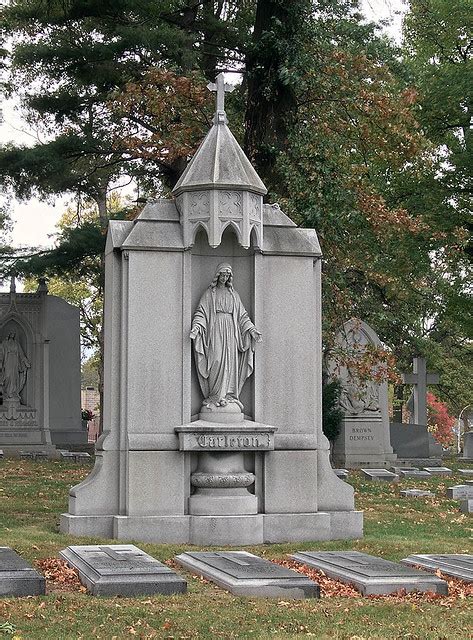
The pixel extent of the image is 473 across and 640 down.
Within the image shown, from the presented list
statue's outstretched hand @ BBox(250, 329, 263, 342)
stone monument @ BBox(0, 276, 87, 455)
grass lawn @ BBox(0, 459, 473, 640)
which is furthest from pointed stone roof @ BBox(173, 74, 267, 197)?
stone monument @ BBox(0, 276, 87, 455)

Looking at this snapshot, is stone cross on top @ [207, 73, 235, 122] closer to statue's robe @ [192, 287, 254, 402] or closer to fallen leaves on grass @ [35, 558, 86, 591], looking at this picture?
statue's robe @ [192, 287, 254, 402]

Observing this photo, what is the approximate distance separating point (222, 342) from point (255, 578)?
14.2 ft

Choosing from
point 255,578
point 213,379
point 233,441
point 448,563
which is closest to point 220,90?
point 213,379

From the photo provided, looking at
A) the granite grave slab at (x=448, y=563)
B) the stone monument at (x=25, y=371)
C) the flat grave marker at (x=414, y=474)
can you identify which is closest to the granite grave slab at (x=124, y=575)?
the granite grave slab at (x=448, y=563)

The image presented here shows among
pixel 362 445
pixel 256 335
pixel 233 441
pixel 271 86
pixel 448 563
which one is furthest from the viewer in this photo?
pixel 362 445

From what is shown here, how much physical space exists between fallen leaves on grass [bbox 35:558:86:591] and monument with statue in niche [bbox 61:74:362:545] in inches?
91.2

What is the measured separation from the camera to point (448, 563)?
372 inches

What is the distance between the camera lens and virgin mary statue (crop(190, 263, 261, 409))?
1229 cm

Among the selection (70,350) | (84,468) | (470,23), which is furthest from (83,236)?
(470,23)

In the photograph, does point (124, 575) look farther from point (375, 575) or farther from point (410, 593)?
point (410, 593)

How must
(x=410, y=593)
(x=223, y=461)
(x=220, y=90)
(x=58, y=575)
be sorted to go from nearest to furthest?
(x=410, y=593), (x=58, y=575), (x=223, y=461), (x=220, y=90)

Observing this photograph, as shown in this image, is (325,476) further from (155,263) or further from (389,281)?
(389,281)

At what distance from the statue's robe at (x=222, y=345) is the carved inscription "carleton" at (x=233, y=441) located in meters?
0.44

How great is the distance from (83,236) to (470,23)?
12.2m
